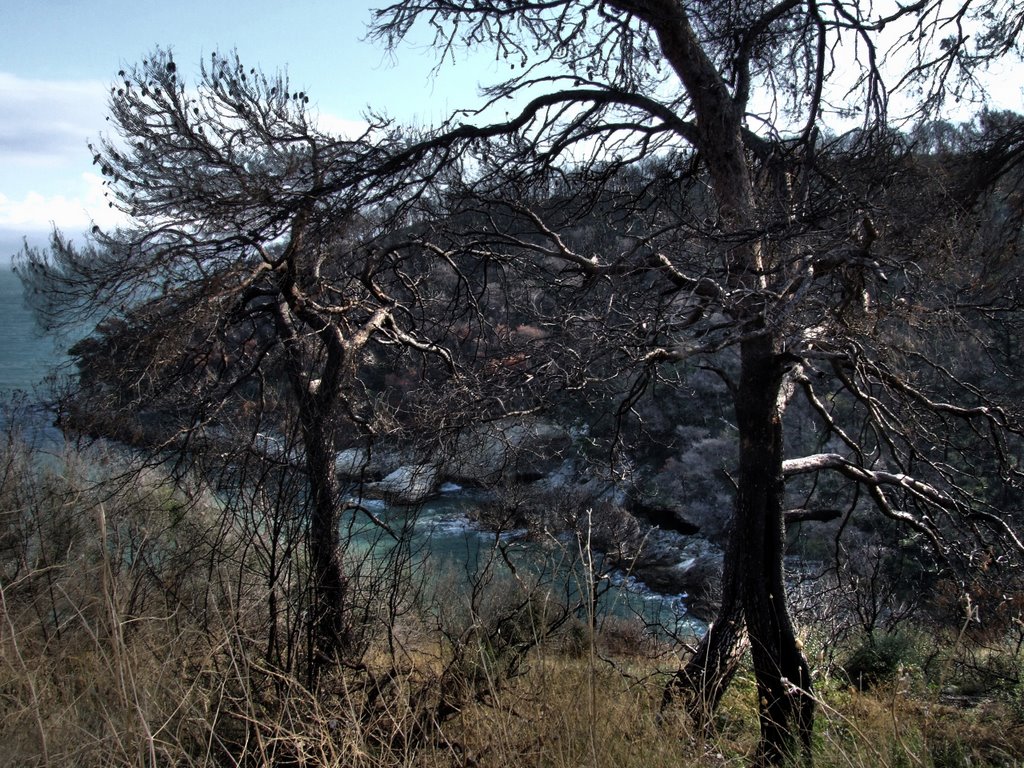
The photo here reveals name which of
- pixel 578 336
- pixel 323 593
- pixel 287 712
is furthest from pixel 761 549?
pixel 287 712

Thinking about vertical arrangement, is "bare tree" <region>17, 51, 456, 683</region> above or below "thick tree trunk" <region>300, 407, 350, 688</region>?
above

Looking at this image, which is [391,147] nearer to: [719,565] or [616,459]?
[616,459]

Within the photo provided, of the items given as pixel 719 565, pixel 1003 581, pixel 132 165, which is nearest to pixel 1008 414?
pixel 1003 581

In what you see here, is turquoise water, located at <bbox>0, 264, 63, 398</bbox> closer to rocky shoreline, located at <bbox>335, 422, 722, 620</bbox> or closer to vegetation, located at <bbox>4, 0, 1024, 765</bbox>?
rocky shoreline, located at <bbox>335, 422, 722, 620</bbox>

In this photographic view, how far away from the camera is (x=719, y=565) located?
18703mm

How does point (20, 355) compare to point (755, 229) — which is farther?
point (20, 355)

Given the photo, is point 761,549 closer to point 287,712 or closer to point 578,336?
point 578,336

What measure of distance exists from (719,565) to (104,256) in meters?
15.4

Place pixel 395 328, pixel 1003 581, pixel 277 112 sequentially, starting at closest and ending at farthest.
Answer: pixel 1003 581
pixel 277 112
pixel 395 328

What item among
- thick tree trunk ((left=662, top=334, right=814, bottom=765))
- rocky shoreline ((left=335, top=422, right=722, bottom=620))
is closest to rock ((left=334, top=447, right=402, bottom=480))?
rocky shoreline ((left=335, top=422, right=722, bottom=620))

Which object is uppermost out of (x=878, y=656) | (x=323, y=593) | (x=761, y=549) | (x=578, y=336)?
(x=578, y=336)

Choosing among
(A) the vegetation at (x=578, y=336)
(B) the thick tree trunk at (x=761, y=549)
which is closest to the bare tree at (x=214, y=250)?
(A) the vegetation at (x=578, y=336)

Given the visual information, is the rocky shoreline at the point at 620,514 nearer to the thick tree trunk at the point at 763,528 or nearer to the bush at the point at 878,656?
the bush at the point at 878,656

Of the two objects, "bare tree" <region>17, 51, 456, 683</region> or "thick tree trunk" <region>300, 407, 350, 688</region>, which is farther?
"bare tree" <region>17, 51, 456, 683</region>
